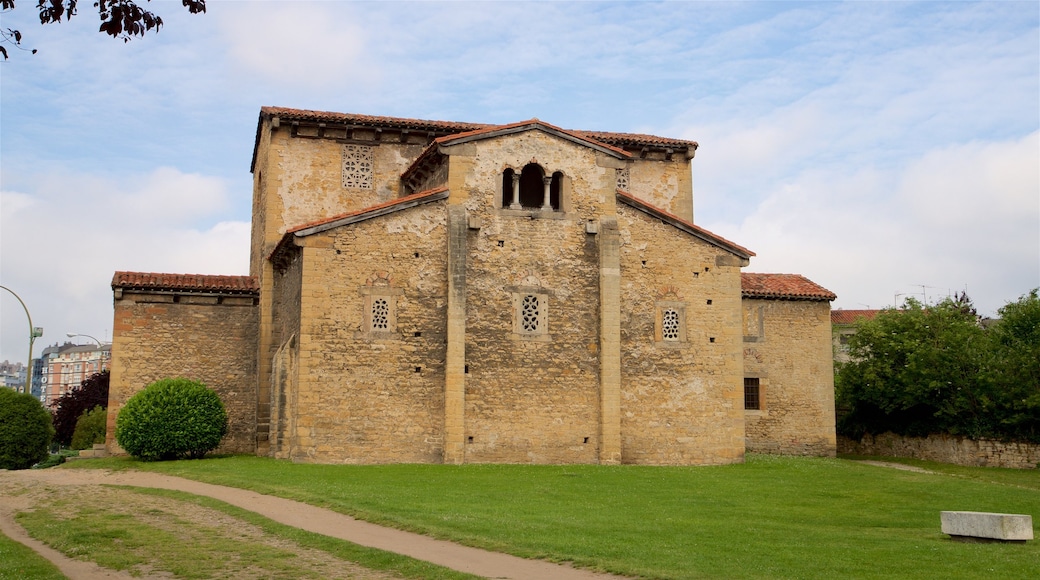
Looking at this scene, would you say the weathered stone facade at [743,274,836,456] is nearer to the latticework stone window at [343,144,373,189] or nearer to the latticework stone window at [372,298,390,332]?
the latticework stone window at [343,144,373,189]

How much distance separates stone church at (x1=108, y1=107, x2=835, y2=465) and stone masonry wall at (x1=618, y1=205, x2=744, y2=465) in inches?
2.2

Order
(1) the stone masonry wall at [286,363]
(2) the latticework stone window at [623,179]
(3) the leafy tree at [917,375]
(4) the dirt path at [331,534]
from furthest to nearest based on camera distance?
(2) the latticework stone window at [623,179] → (3) the leafy tree at [917,375] → (1) the stone masonry wall at [286,363] → (4) the dirt path at [331,534]

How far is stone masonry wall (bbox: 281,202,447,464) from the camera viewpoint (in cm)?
2598

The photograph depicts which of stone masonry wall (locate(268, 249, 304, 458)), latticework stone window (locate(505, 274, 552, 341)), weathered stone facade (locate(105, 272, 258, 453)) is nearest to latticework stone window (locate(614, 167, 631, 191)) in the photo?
latticework stone window (locate(505, 274, 552, 341))

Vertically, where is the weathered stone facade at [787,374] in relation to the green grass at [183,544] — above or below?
above


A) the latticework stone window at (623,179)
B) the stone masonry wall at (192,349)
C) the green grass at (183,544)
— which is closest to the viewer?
the green grass at (183,544)

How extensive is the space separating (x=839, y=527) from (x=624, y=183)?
1907 cm

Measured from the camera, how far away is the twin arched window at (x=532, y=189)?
28.4 m

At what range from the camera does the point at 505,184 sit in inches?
1139

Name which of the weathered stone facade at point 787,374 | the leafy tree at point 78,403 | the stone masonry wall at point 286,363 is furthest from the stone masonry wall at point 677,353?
the leafy tree at point 78,403

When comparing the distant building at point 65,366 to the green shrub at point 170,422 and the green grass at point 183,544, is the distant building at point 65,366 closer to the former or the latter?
the green shrub at point 170,422

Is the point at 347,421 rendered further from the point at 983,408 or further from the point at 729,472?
the point at 983,408

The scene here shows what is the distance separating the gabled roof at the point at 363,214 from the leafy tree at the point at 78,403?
27056mm

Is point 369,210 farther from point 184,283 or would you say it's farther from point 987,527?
point 987,527
